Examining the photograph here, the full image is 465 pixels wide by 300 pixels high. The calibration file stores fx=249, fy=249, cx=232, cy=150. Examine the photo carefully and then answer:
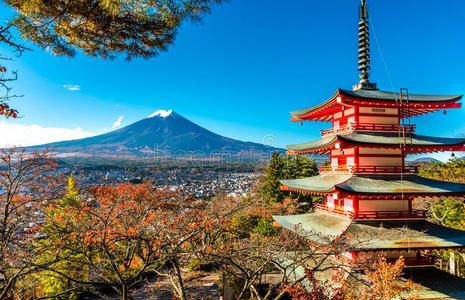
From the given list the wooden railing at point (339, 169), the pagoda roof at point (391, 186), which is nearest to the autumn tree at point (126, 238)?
the pagoda roof at point (391, 186)

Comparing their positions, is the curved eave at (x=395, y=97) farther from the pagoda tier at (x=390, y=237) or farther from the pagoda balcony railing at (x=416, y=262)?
the pagoda balcony railing at (x=416, y=262)

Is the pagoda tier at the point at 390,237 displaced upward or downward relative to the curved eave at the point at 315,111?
downward

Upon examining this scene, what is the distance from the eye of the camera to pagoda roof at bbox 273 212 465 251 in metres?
8.04

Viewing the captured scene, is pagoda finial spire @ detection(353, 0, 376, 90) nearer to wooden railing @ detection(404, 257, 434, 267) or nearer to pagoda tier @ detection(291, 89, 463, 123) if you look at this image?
pagoda tier @ detection(291, 89, 463, 123)

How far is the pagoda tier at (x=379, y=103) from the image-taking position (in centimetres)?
953

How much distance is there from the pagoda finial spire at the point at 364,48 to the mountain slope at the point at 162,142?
56412 millimetres

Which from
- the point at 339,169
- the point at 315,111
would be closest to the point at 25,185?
the point at 315,111

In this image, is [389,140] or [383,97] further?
[383,97]

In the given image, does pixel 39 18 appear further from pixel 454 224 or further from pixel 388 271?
pixel 454 224

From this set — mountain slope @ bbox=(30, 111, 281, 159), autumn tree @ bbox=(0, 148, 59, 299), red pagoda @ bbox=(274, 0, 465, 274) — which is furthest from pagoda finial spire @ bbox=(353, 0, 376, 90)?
mountain slope @ bbox=(30, 111, 281, 159)

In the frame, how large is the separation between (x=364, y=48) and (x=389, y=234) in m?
7.85

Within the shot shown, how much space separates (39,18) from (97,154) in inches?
2273

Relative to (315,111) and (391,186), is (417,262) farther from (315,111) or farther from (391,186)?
(315,111)

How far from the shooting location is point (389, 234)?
27.6 ft
